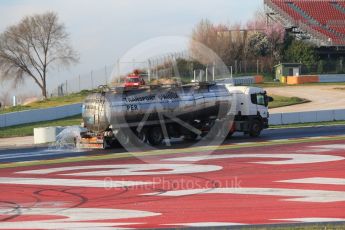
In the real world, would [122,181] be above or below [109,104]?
below

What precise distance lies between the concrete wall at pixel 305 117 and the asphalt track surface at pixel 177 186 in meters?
11.5

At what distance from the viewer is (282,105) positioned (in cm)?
5419

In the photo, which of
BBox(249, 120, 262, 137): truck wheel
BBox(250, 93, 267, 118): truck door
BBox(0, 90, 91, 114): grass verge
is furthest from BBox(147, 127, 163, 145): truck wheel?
BBox(0, 90, 91, 114): grass verge

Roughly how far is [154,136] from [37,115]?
59.6ft

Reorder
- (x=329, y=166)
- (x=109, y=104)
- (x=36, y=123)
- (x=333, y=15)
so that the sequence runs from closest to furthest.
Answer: (x=329, y=166) < (x=109, y=104) < (x=36, y=123) < (x=333, y=15)

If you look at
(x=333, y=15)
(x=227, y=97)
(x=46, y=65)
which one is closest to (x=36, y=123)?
(x=227, y=97)

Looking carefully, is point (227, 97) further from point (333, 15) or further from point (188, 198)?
point (333, 15)

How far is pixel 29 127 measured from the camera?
4375cm

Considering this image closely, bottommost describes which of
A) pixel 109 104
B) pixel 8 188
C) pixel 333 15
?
pixel 8 188

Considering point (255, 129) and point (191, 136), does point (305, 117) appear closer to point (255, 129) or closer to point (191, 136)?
point (255, 129)

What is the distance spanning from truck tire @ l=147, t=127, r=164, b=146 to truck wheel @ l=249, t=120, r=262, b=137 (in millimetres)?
5281

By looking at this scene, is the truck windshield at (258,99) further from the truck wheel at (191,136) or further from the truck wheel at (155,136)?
the truck wheel at (155,136)

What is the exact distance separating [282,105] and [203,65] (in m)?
6.69

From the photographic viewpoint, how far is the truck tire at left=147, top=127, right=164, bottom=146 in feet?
99.0
